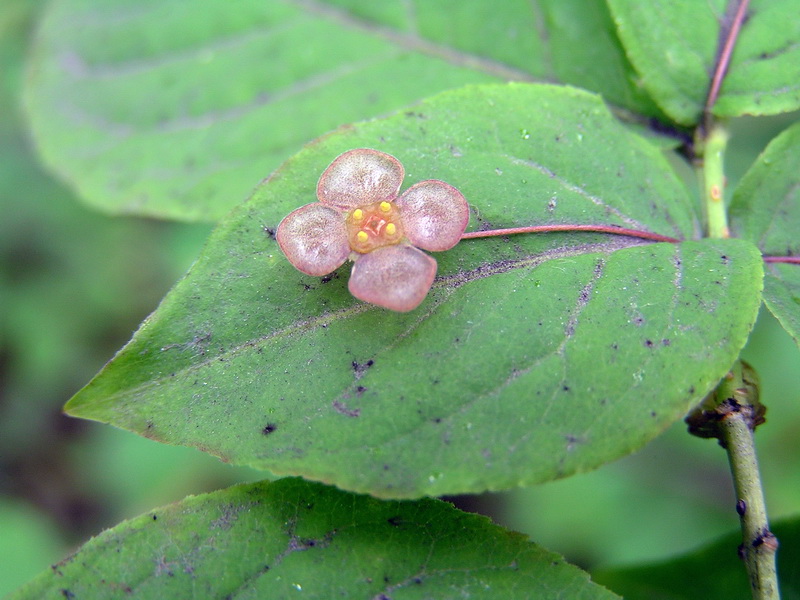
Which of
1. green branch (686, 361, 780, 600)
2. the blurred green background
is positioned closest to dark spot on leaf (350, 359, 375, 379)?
green branch (686, 361, 780, 600)

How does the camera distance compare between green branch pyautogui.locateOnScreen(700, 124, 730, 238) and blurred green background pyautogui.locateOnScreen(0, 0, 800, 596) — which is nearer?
green branch pyautogui.locateOnScreen(700, 124, 730, 238)

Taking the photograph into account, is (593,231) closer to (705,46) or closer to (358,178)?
(358,178)

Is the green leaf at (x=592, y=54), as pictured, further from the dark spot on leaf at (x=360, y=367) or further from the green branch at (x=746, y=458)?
the dark spot on leaf at (x=360, y=367)

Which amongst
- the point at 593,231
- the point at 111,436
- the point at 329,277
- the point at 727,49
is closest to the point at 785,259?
the point at 593,231

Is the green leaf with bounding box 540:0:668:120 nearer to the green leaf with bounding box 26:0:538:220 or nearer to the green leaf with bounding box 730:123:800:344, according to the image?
the green leaf with bounding box 26:0:538:220

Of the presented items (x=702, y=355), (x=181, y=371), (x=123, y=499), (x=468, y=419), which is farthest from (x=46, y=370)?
(x=702, y=355)

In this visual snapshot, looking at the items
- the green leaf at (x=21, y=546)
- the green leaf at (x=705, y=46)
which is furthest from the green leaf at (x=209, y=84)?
the green leaf at (x=21, y=546)

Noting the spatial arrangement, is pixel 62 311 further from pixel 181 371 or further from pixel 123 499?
pixel 181 371
